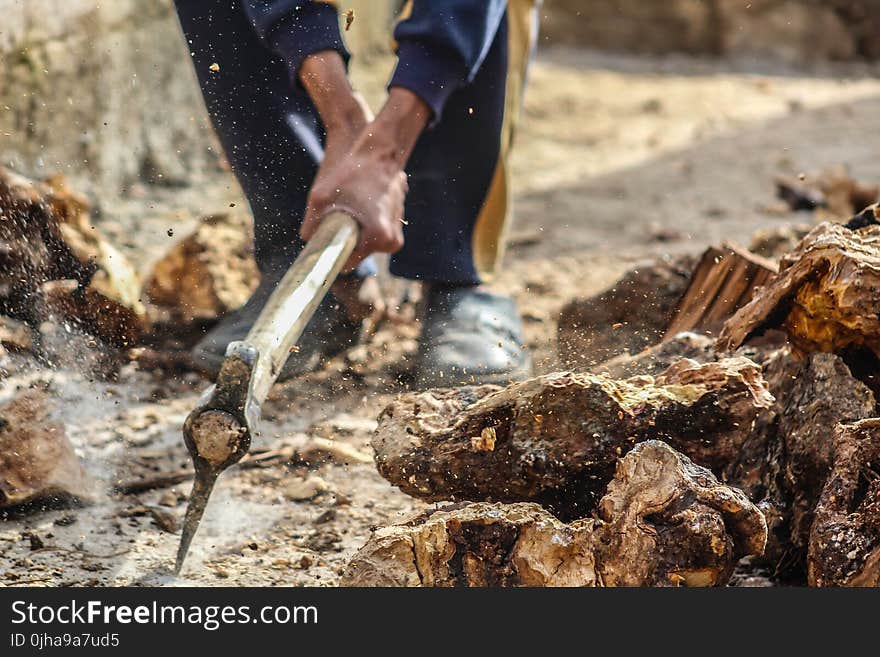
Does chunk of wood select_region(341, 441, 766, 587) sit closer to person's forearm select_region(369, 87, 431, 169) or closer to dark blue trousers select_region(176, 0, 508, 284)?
person's forearm select_region(369, 87, 431, 169)

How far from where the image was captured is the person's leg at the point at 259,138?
233 cm

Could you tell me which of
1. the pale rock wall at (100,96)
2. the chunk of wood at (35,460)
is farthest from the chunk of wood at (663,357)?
the pale rock wall at (100,96)

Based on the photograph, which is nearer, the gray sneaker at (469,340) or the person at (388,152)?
the person at (388,152)

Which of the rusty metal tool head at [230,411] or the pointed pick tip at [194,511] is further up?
the rusty metal tool head at [230,411]

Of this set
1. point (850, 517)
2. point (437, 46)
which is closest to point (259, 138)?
point (437, 46)

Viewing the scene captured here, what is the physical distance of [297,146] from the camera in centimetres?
241

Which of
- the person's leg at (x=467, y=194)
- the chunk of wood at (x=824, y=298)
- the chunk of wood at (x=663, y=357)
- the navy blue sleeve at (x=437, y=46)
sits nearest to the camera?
the chunk of wood at (x=824, y=298)

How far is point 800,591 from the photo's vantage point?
129 cm

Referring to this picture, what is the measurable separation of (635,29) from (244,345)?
5689 mm

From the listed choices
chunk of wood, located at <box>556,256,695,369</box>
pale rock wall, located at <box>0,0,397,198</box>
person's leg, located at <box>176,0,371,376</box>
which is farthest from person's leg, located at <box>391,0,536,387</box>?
pale rock wall, located at <box>0,0,397,198</box>

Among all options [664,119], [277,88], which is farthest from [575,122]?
[277,88]

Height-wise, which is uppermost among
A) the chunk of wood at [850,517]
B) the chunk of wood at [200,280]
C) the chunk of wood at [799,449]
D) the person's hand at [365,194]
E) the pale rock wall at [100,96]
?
the pale rock wall at [100,96]

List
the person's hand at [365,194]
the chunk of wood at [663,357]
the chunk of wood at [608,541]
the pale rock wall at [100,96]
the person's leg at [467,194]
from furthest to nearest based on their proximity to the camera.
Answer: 1. the pale rock wall at [100,96]
2. the person's leg at [467,194]
3. the person's hand at [365,194]
4. the chunk of wood at [663,357]
5. the chunk of wood at [608,541]

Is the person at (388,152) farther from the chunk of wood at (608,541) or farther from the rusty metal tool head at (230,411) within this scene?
the chunk of wood at (608,541)
